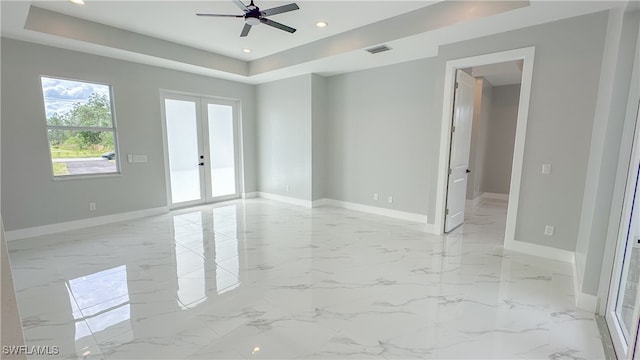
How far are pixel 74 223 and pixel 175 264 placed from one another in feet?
8.54

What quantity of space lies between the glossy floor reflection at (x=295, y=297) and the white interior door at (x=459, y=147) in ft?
1.29

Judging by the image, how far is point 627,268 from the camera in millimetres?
2051

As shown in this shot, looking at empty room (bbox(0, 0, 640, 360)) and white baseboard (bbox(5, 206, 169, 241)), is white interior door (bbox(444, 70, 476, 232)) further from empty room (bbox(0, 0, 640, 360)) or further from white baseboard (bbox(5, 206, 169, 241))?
white baseboard (bbox(5, 206, 169, 241))

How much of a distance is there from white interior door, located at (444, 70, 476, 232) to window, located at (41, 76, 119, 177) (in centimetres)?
559

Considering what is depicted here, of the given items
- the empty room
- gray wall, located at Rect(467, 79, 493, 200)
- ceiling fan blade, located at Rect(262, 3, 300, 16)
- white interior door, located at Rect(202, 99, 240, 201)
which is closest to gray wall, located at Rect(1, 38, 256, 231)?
the empty room

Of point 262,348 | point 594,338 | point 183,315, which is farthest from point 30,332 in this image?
point 594,338

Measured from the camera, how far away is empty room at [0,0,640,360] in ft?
7.01

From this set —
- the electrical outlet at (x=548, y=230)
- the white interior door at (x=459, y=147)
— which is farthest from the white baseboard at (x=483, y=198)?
the electrical outlet at (x=548, y=230)

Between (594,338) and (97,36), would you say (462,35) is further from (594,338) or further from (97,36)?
(97,36)

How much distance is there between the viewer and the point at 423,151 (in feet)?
15.8

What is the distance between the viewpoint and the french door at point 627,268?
1.91 meters

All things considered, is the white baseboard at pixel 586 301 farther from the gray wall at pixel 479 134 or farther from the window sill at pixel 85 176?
the window sill at pixel 85 176

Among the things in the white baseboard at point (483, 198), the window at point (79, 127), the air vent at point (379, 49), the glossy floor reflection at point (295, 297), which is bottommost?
the glossy floor reflection at point (295, 297)

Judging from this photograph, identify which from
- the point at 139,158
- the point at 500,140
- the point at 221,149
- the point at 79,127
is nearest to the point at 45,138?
the point at 79,127
